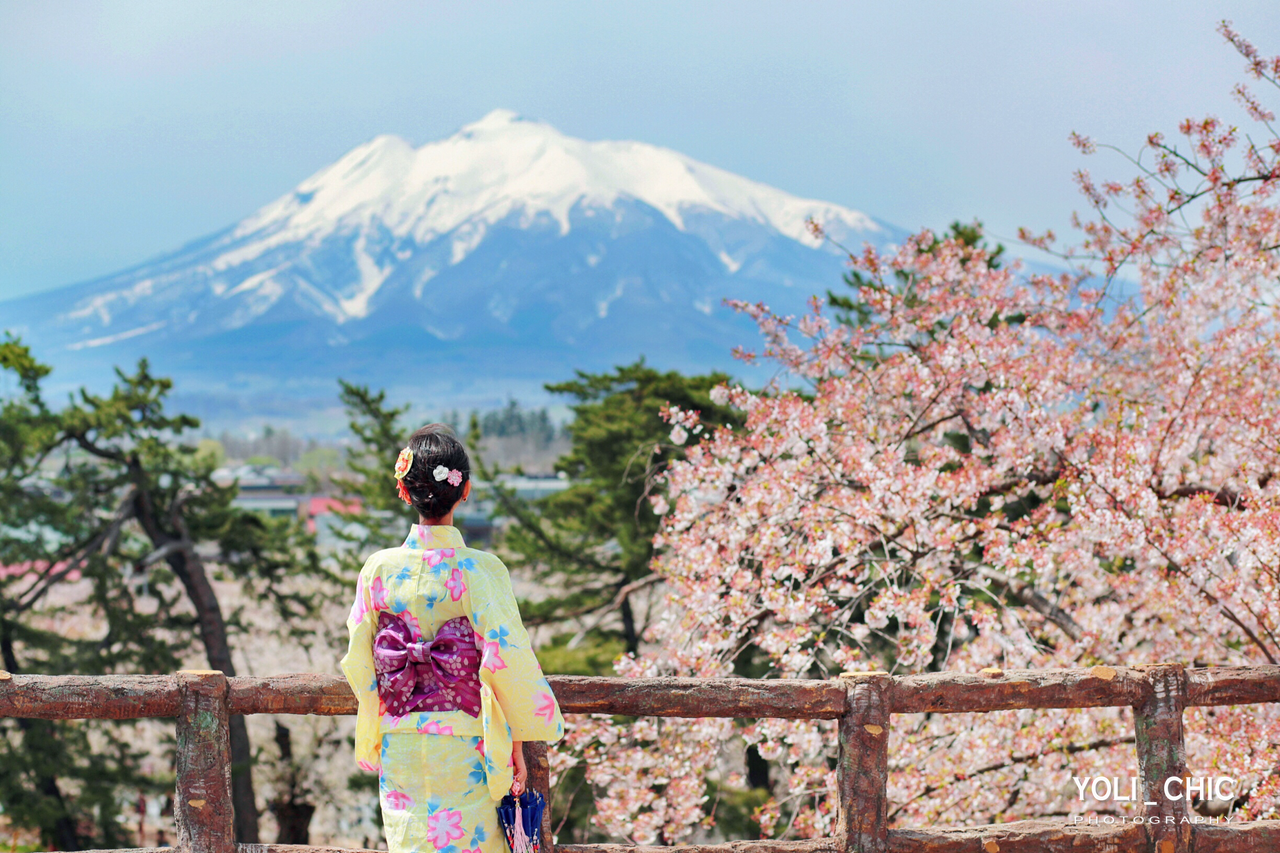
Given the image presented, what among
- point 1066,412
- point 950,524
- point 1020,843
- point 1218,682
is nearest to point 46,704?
point 1020,843

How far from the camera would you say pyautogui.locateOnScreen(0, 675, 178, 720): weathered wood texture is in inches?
119

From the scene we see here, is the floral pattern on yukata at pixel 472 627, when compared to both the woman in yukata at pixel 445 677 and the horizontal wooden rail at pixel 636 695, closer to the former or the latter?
the woman in yukata at pixel 445 677

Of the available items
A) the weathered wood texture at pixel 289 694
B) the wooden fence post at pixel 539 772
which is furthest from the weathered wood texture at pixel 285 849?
the wooden fence post at pixel 539 772

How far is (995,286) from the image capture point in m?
7.14

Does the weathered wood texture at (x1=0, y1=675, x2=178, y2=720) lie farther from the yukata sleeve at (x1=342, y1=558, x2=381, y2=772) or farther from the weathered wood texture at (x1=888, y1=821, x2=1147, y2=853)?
the weathered wood texture at (x1=888, y1=821, x2=1147, y2=853)

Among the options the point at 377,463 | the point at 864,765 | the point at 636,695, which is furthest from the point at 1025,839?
the point at 377,463

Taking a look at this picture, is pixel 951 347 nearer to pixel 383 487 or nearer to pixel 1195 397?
pixel 1195 397

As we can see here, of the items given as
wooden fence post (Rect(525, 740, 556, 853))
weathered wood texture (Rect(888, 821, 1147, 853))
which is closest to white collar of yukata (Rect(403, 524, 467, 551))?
wooden fence post (Rect(525, 740, 556, 853))

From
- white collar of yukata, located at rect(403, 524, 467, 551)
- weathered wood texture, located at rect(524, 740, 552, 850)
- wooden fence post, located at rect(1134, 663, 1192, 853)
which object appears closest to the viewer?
white collar of yukata, located at rect(403, 524, 467, 551)

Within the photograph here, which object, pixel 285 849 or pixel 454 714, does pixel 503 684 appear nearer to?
pixel 454 714

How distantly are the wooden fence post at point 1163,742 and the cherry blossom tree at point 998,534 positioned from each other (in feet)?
4.93

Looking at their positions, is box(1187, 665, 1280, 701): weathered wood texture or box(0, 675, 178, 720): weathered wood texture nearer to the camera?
box(0, 675, 178, 720): weathered wood texture

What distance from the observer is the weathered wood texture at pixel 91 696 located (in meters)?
3.02

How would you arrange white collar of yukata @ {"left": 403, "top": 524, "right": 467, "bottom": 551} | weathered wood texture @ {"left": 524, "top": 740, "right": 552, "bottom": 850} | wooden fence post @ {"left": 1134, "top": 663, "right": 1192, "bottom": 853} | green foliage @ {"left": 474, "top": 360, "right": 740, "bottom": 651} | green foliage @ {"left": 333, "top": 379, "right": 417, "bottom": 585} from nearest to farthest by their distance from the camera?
white collar of yukata @ {"left": 403, "top": 524, "right": 467, "bottom": 551} → weathered wood texture @ {"left": 524, "top": 740, "right": 552, "bottom": 850} → wooden fence post @ {"left": 1134, "top": 663, "right": 1192, "bottom": 853} → green foliage @ {"left": 474, "top": 360, "right": 740, "bottom": 651} → green foliage @ {"left": 333, "top": 379, "right": 417, "bottom": 585}
